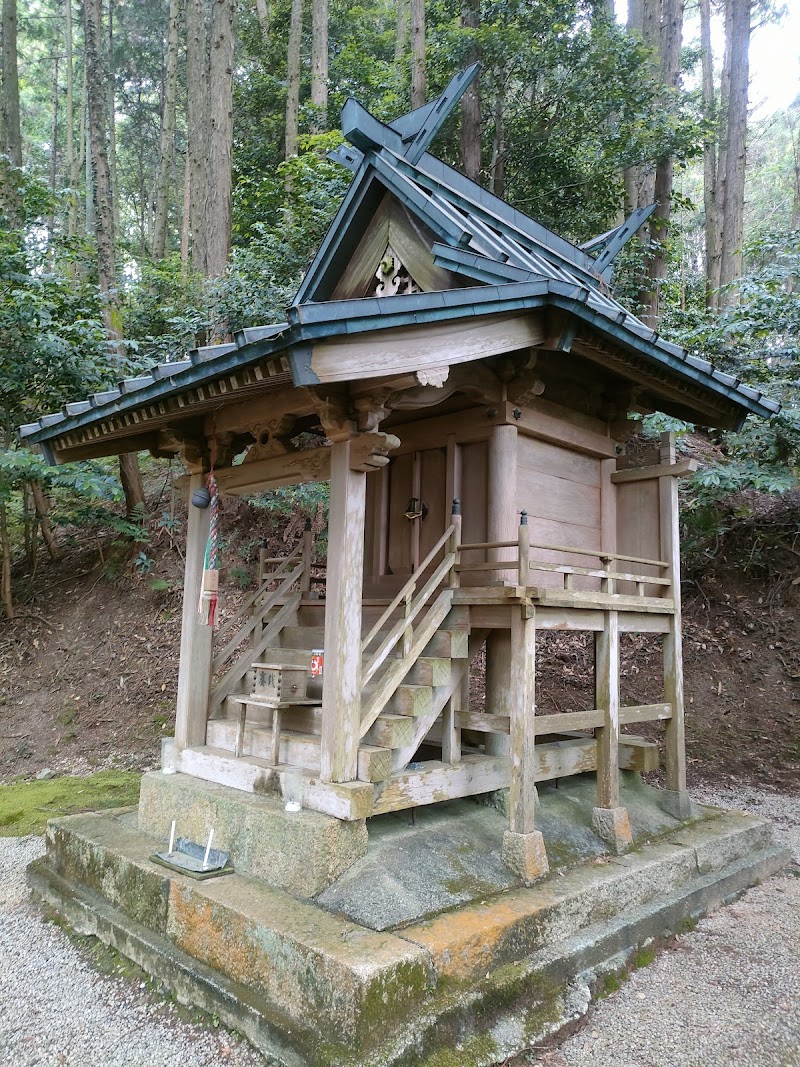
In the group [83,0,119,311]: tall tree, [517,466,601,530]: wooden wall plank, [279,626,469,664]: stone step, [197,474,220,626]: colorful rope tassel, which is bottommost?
[279,626,469,664]: stone step

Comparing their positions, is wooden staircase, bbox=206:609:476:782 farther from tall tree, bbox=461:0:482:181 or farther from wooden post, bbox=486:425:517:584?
tall tree, bbox=461:0:482:181

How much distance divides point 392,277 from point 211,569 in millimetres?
3269

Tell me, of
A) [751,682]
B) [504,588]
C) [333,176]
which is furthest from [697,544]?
[333,176]

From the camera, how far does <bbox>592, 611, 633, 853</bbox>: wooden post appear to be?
5.76 m

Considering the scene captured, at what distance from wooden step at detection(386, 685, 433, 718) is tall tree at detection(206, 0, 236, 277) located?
10.2 meters

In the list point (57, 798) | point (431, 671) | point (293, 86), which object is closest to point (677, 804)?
point (431, 671)

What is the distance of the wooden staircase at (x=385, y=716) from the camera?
15.9ft

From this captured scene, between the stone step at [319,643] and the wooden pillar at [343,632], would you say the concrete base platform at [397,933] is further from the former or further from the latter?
the stone step at [319,643]

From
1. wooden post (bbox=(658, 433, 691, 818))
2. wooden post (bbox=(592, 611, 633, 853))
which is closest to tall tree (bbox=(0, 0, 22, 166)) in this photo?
wooden post (bbox=(658, 433, 691, 818))

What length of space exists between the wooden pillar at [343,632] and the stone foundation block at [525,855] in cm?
126

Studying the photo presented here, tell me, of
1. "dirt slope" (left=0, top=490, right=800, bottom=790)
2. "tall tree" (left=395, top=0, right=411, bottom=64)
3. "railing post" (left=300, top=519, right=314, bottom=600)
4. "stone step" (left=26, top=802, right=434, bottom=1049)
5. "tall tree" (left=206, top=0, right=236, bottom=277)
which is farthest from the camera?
"tall tree" (left=395, top=0, right=411, bottom=64)

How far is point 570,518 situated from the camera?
6488mm

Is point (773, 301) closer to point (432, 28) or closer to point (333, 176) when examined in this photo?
point (333, 176)

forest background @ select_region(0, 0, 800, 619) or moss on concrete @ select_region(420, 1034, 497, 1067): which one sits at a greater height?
forest background @ select_region(0, 0, 800, 619)
